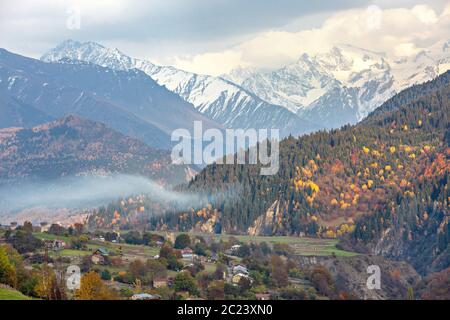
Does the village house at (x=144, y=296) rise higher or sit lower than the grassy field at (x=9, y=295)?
lower

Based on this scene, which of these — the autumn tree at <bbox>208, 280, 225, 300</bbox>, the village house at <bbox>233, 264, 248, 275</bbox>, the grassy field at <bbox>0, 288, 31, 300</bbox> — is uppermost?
the grassy field at <bbox>0, 288, 31, 300</bbox>

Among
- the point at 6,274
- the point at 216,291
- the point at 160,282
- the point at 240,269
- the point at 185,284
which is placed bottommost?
the point at 216,291

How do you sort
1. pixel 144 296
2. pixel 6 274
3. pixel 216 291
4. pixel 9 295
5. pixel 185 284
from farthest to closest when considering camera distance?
1. pixel 185 284
2. pixel 216 291
3. pixel 144 296
4. pixel 6 274
5. pixel 9 295

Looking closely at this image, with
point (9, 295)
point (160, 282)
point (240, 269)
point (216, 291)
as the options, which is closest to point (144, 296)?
point (216, 291)

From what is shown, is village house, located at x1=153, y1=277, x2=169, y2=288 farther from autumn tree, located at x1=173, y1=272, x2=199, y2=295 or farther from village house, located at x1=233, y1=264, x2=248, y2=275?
village house, located at x1=233, y1=264, x2=248, y2=275

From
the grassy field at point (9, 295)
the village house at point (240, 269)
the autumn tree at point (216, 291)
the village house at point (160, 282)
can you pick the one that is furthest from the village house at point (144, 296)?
the village house at point (240, 269)

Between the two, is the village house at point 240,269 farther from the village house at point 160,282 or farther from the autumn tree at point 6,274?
the autumn tree at point 6,274

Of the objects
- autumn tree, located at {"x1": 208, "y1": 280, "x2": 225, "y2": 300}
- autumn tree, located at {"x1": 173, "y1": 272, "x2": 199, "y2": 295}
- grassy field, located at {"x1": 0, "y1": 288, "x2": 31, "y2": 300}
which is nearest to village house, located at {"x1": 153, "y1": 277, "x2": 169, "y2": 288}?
autumn tree, located at {"x1": 173, "y1": 272, "x2": 199, "y2": 295}

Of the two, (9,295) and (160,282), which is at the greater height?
(9,295)

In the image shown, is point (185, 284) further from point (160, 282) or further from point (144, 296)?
point (144, 296)

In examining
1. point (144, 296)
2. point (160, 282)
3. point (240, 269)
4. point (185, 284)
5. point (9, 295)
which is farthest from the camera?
point (240, 269)

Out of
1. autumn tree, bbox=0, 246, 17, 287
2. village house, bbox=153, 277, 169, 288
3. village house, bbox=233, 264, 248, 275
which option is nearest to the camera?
autumn tree, bbox=0, 246, 17, 287
